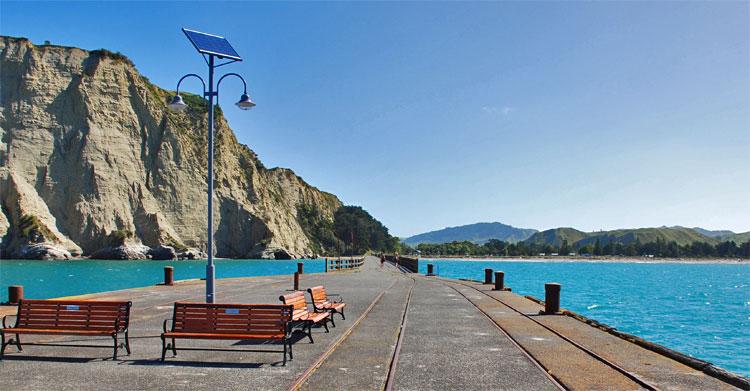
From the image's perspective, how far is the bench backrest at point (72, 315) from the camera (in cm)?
975

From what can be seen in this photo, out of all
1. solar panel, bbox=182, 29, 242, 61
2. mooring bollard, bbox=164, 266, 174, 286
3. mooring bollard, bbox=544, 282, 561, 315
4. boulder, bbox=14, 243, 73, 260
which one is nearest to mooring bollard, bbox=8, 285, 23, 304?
mooring bollard, bbox=164, 266, 174, 286

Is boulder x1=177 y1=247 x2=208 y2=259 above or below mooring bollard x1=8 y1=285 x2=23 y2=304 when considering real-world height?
below

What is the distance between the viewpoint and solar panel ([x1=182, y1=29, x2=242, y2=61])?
48.4 ft

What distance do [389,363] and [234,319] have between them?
8.74 ft

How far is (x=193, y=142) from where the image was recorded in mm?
111125

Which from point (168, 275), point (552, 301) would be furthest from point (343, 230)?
point (552, 301)

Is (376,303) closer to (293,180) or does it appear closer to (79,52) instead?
(79,52)

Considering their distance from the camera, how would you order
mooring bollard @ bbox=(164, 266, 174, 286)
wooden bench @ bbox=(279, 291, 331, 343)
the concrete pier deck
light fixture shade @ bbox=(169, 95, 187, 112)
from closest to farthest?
1. the concrete pier deck
2. wooden bench @ bbox=(279, 291, 331, 343)
3. light fixture shade @ bbox=(169, 95, 187, 112)
4. mooring bollard @ bbox=(164, 266, 174, 286)

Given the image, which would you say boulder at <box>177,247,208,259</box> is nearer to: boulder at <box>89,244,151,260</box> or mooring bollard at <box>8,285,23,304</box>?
boulder at <box>89,244,151,260</box>

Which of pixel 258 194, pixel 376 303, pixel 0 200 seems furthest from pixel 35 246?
pixel 376 303

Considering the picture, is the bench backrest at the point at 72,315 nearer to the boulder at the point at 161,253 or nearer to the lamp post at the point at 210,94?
the lamp post at the point at 210,94

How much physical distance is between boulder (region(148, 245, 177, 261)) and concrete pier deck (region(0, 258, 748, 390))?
84.4 meters

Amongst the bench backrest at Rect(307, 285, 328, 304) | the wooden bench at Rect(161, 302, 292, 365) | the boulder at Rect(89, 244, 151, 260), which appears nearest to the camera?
the wooden bench at Rect(161, 302, 292, 365)

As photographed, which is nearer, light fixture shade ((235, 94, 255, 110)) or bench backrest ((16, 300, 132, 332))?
bench backrest ((16, 300, 132, 332))
